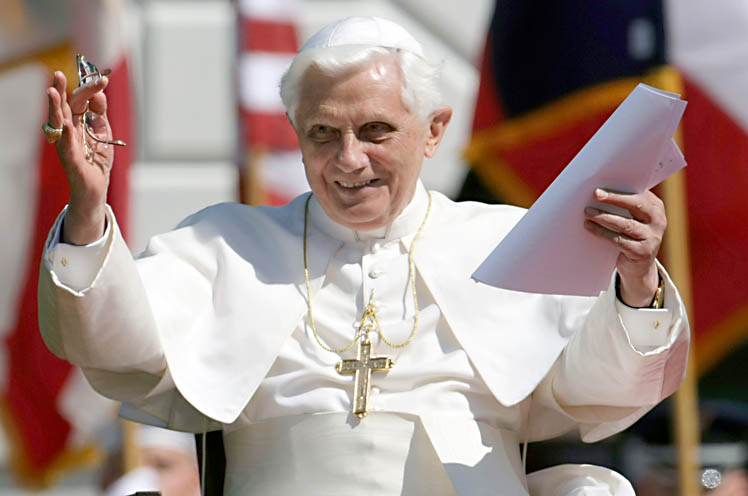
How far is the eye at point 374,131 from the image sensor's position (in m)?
3.23

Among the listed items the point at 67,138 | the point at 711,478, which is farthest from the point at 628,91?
the point at 67,138

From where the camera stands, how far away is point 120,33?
246 inches

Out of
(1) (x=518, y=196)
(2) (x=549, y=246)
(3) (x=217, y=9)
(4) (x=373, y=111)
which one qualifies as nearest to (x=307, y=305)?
(4) (x=373, y=111)

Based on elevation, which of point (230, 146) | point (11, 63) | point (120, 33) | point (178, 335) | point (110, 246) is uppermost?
point (110, 246)

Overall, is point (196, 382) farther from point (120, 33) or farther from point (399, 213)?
point (120, 33)

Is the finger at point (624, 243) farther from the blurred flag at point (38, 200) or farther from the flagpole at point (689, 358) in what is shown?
the blurred flag at point (38, 200)

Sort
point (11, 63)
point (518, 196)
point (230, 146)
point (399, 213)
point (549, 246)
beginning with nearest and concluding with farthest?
point (549, 246), point (399, 213), point (518, 196), point (11, 63), point (230, 146)

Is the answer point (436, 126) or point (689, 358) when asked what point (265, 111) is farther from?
point (436, 126)

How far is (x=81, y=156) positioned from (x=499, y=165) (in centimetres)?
365

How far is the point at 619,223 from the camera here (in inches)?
111

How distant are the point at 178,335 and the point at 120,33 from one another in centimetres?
327

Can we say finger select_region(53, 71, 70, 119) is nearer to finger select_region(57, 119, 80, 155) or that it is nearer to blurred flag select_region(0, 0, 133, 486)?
finger select_region(57, 119, 80, 155)

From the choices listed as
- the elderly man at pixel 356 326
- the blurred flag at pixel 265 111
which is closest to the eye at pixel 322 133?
the elderly man at pixel 356 326

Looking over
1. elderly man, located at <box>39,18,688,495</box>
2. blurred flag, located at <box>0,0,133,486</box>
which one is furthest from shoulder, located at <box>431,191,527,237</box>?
blurred flag, located at <box>0,0,133,486</box>
